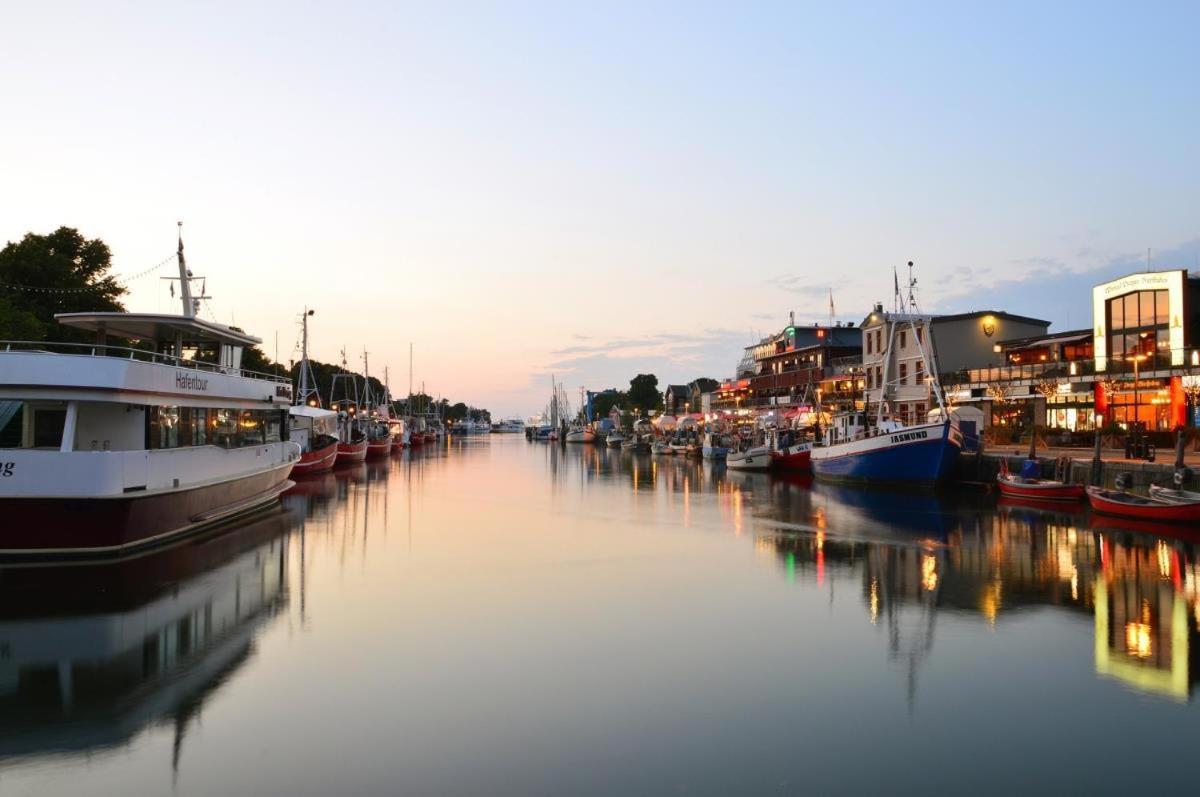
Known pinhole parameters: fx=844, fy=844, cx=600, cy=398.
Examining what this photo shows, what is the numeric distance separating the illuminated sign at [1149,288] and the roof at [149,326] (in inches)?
1939

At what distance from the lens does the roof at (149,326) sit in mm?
23984

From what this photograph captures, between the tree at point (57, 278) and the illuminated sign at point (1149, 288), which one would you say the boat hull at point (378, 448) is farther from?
the illuminated sign at point (1149, 288)

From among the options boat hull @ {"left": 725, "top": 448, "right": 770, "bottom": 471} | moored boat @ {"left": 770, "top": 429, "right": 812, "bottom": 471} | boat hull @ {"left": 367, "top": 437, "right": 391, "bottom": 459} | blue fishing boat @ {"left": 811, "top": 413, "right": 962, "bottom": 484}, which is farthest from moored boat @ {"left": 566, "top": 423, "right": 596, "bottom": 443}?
blue fishing boat @ {"left": 811, "top": 413, "right": 962, "bottom": 484}

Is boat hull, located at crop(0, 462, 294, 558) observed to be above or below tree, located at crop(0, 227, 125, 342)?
below

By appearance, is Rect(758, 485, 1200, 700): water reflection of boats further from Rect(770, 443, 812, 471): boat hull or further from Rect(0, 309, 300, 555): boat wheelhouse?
Rect(770, 443, 812, 471): boat hull

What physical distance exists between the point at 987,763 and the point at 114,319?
24387 mm

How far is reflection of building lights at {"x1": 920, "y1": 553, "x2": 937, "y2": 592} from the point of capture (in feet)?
64.3

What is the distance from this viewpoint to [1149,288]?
51906 millimetres

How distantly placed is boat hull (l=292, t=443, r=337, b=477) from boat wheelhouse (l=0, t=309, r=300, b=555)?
1059 inches

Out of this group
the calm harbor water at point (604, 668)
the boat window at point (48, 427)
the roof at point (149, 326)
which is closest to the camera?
the calm harbor water at point (604, 668)

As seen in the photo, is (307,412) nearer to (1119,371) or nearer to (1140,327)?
(1119,371)

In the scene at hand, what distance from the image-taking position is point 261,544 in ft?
83.0

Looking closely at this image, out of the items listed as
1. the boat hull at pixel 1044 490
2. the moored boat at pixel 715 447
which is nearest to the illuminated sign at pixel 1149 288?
the boat hull at pixel 1044 490

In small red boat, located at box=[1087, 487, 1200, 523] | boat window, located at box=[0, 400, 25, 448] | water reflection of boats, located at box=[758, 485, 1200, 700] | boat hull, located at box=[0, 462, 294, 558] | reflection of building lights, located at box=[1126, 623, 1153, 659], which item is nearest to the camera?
reflection of building lights, located at box=[1126, 623, 1153, 659]
